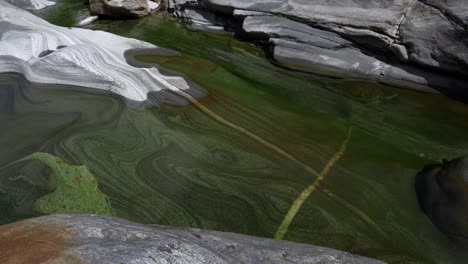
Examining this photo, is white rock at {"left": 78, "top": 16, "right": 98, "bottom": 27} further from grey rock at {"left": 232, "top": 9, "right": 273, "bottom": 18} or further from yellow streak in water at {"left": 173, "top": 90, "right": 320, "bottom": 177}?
yellow streak in water at {"left": 173, "top": 90, "right": 320, "bottom": 177}

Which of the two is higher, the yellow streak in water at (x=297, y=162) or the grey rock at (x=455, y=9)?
the grey rock at (x=455, y=9)

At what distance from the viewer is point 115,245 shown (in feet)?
5.86

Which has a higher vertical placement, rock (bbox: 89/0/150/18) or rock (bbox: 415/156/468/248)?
rock (bbox: 89/0/150/18)

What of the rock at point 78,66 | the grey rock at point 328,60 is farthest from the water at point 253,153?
the grey rock at point 328,60

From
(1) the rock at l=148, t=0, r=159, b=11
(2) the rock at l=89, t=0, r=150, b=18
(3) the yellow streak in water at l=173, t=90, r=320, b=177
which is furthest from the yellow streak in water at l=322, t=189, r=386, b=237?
(1) the rock at l=148, t=0, r=159, b=11

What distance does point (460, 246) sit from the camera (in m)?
3.13

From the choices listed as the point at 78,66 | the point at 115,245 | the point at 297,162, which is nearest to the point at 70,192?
the point at 115,245

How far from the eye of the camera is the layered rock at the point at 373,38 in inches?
215

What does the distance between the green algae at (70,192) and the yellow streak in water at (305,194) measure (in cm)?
120

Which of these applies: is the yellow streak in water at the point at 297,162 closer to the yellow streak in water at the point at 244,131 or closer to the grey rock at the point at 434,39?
the yellow streak in water at the point at 244,131

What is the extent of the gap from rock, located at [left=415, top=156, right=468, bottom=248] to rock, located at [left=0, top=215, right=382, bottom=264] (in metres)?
1.38

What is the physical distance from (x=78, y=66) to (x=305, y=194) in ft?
8.92

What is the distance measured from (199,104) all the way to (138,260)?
3.00m

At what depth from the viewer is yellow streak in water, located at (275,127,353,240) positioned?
10.5 feet
